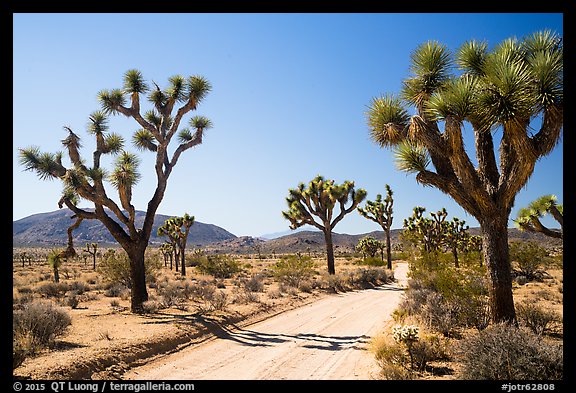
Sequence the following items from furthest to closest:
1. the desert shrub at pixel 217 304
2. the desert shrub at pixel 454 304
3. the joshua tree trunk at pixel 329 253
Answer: the joshua tree trunk at pixel 329 253 < the desert shrub at pixel 217 304 < the desert shrub at pixel 454 304

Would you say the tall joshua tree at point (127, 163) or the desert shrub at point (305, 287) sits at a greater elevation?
the tall joshua tree at point (127, 163)

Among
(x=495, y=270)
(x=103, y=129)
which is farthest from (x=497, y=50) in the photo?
(x=103, y=129)

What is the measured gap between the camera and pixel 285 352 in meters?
8.12

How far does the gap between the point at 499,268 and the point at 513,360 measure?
3.00 m

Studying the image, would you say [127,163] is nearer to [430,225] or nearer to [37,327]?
[37,327]

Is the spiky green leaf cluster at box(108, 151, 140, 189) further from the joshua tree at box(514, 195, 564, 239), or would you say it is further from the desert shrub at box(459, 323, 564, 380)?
the joshua tree at box(514, 195, 564, 239)

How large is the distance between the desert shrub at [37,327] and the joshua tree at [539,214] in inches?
672

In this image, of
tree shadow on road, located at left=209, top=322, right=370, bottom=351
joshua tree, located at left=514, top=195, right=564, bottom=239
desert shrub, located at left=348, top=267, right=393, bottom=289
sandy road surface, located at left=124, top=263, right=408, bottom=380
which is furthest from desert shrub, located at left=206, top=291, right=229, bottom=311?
joshua tree, located at left=514, top=195, right=564, bottom=239

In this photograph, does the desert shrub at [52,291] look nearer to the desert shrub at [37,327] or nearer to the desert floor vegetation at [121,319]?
the desert floor vegetation at [121,319]

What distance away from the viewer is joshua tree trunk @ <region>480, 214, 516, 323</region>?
7.72 meters

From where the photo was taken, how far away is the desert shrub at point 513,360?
5.02 metres

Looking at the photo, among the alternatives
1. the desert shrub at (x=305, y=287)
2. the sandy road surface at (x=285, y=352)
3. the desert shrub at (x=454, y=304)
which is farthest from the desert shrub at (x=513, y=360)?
the desert shrub at (x=305, y=287)

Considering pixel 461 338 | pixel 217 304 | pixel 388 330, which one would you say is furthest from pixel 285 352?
pixel 217 304
